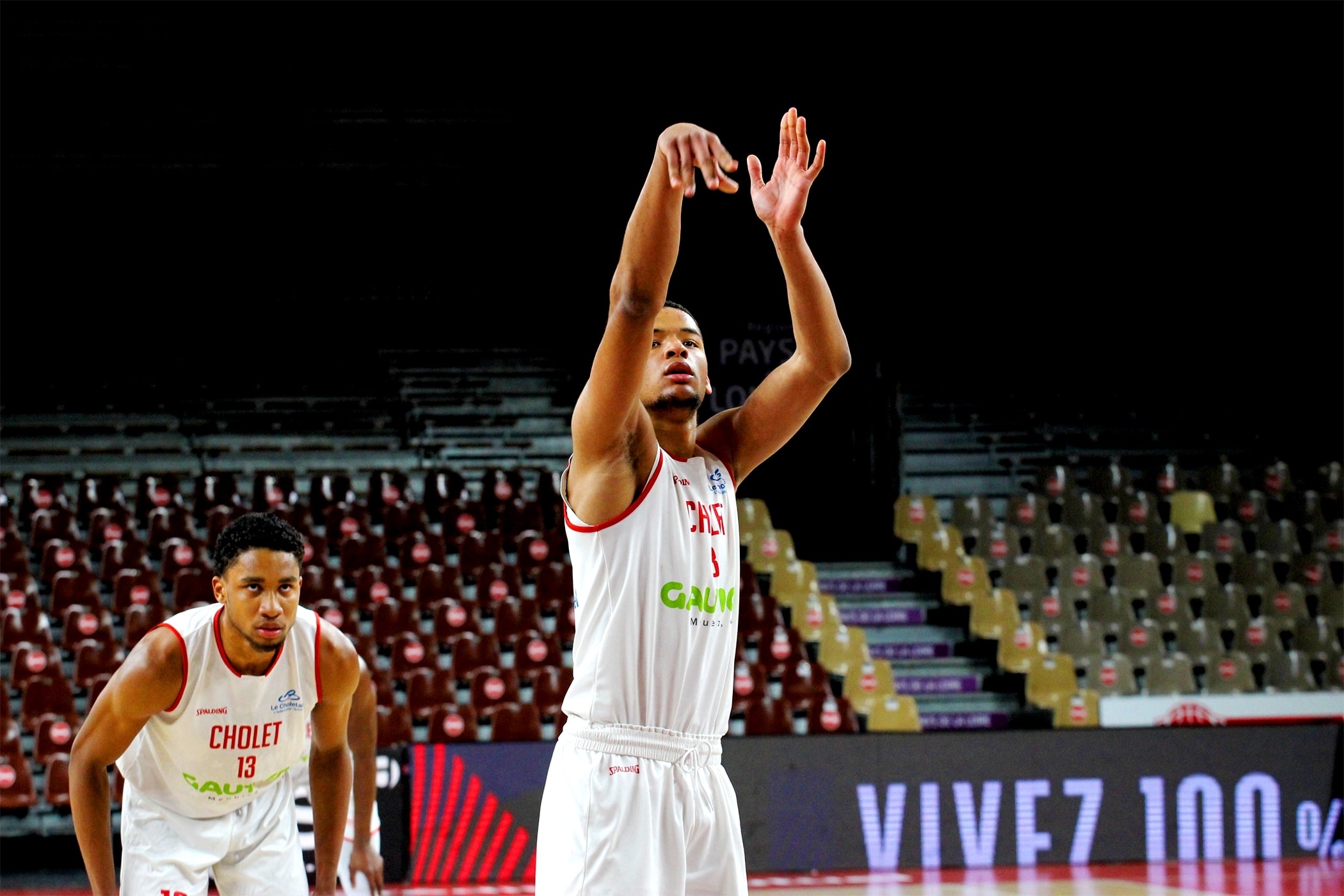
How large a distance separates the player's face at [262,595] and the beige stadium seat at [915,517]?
1069 cm

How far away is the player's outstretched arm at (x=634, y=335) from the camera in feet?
8.36

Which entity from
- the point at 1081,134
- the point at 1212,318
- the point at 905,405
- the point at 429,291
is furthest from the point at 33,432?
the point at 1212,318

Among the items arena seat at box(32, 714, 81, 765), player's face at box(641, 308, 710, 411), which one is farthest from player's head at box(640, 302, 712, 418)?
arena seat at box(32, 714, 81, 765)

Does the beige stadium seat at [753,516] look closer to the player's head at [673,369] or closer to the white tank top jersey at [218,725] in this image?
the white tank top jersey at [218,725]

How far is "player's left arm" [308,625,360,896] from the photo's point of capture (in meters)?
3.82

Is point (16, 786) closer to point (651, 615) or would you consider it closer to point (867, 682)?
point (867, 682)

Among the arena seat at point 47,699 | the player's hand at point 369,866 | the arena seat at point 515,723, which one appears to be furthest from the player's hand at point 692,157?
the arena seat at point 47,699

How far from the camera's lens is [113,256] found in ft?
47.9

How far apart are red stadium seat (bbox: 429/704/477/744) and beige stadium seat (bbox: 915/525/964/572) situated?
5.07 m

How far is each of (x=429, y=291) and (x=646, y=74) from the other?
3383 millimetres

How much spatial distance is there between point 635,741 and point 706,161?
1.21 meters

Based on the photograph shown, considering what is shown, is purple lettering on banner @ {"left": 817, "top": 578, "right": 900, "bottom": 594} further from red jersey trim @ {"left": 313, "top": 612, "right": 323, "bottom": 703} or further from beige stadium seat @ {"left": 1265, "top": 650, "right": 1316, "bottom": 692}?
red jersey trim @ {"left": 313, "top": 612, "right": 323, "bottom": 703}

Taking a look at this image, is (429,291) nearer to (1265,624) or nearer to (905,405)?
(905,405)

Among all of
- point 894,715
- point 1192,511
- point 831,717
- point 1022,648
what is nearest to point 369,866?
point 831,717
